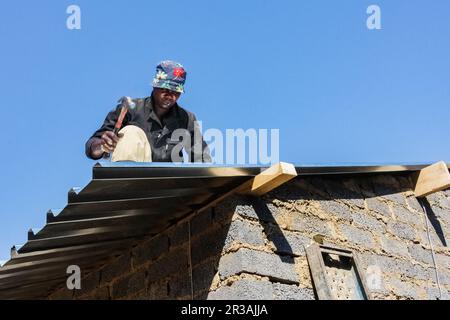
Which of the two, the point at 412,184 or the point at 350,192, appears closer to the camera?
the point at 350,192

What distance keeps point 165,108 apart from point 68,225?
1387 millimetres

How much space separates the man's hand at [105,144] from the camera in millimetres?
4305

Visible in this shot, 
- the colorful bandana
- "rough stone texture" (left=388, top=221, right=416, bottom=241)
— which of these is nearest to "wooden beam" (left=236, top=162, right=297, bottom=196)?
the colorful bandana

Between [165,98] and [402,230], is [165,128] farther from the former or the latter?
[402,230]

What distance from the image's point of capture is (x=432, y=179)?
244 inches

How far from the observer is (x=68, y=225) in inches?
160

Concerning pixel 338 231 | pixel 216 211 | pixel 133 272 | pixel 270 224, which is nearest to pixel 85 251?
pixel 133 272

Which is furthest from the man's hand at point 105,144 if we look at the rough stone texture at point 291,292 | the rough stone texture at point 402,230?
the rough stone texture at point 402,230

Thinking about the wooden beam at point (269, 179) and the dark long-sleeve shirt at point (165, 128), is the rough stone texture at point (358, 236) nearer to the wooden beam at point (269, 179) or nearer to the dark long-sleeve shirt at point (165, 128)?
the wooden beam at point (269, 179)

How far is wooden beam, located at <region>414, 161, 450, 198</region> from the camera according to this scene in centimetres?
602

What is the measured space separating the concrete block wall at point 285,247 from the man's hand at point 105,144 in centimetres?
80

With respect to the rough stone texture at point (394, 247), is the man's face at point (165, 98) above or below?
above

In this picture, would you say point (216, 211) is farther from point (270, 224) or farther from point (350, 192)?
point (350, 192)

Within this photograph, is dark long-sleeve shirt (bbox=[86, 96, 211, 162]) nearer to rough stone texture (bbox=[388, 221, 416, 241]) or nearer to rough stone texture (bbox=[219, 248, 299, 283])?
Answer: rough stone texture (bbox=[219, 248, 299, 283])
